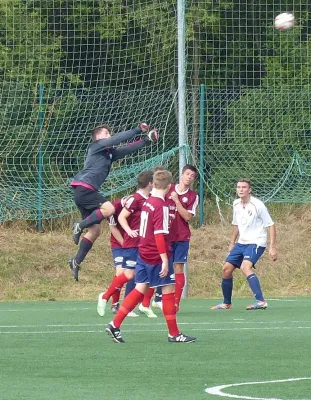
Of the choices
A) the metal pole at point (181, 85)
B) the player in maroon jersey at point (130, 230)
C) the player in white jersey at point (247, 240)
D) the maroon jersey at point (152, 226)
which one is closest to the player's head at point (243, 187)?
the player in white jersey at point (247, 240)

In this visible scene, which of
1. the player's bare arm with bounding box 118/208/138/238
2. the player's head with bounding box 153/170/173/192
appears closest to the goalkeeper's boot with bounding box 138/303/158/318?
the player's bare arm with bounding box 118/208/138/238

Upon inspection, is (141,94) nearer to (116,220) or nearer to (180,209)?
(116,220)

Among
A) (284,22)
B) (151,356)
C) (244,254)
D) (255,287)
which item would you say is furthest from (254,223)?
(151,356)

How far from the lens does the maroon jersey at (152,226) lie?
1056cm

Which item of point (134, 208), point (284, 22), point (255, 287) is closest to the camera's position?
point (134, 208)

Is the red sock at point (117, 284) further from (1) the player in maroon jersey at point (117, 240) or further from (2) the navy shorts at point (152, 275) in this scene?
(2) the navy shorts at point (152, 275)

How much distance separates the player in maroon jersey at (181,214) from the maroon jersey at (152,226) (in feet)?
10.00

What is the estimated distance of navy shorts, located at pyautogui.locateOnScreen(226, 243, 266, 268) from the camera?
583 inches

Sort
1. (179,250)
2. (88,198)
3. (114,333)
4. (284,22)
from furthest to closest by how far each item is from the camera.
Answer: (284,22) → (88,198) → (179,250) → (114,333)

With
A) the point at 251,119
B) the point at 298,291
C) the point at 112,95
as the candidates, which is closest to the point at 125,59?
the point at 112,95

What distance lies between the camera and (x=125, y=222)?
44.0 ft

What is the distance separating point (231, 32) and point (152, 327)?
39.9ft

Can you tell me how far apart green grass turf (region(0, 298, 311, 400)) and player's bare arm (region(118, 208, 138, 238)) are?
1024 mm

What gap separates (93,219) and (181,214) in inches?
49.7
